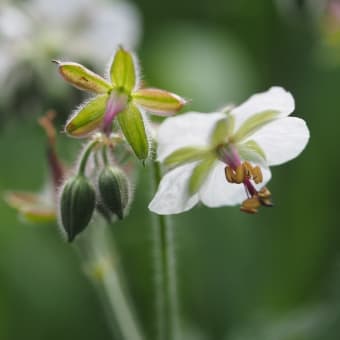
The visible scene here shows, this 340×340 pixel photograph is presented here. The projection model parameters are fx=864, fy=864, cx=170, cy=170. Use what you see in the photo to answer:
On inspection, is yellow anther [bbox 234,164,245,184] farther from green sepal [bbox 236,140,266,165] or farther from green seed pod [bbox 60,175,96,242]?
green seed pod [bbox 60,175,96,242]

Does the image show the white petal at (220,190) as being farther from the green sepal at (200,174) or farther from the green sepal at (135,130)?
the green sepal at (135,130)

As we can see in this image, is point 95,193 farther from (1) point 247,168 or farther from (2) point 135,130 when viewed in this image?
(1) point 247,168

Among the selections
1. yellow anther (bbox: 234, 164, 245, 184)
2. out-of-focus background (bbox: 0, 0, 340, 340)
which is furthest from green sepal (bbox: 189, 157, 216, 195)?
out-of-focus background (bbox: 0, 0, 340, 340)

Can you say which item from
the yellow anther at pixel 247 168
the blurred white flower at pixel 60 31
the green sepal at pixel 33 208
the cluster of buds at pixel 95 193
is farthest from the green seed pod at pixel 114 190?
the blurred white flower at pixel 60 31

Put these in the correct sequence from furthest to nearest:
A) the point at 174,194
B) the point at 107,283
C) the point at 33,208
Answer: the point at 107,283 < the point at 33,208 < the point at 174,194

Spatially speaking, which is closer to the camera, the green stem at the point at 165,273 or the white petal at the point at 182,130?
the white petal at the point at 182,130

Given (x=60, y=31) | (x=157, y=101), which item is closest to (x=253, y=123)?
(x=157, y=101)

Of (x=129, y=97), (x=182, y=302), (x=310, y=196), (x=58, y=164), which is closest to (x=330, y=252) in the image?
(x=310, y=196)
